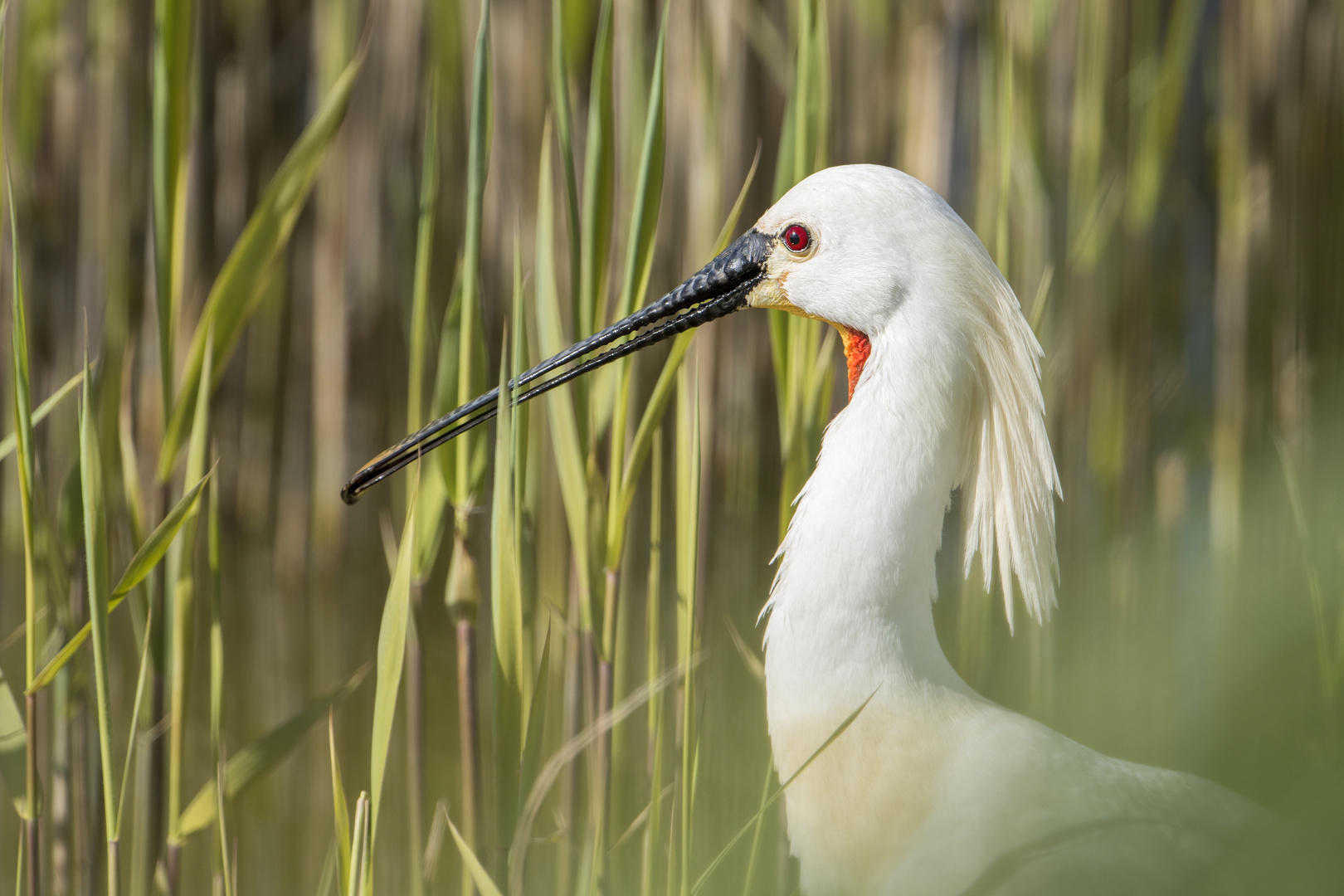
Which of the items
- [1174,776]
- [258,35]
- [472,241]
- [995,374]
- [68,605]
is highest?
[258,35]

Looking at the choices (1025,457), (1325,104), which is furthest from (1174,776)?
(1325,104)

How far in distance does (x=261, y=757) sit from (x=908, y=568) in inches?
30.9

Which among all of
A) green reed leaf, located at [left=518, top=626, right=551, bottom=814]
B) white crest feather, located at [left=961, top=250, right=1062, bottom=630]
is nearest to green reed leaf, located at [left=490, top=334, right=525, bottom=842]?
green reed leaf, located at [left=518, top=626, right=551, bottom=814]

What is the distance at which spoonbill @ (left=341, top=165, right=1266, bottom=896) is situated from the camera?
107 cm

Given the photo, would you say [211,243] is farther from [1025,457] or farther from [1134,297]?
[1134,297]

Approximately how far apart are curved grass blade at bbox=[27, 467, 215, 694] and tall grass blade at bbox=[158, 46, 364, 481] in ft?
0.42

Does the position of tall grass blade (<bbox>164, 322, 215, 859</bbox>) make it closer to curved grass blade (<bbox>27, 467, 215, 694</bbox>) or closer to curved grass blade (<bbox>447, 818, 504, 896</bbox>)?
curved grass blade (<bbox>27, 467, 215, 694</bbox>)

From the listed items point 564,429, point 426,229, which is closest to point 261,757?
point 564,429

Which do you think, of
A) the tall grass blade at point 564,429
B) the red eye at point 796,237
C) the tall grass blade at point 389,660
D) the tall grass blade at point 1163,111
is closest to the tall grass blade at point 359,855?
the tall grass blade at point 389,660

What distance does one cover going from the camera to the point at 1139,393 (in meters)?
3.02

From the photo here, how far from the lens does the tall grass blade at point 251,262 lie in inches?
45.8

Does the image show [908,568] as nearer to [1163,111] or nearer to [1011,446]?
[1011,446]

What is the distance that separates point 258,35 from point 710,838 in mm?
2289

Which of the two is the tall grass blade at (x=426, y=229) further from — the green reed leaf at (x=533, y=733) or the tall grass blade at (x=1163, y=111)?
the tall grass blade at (x=1163, y=111)
